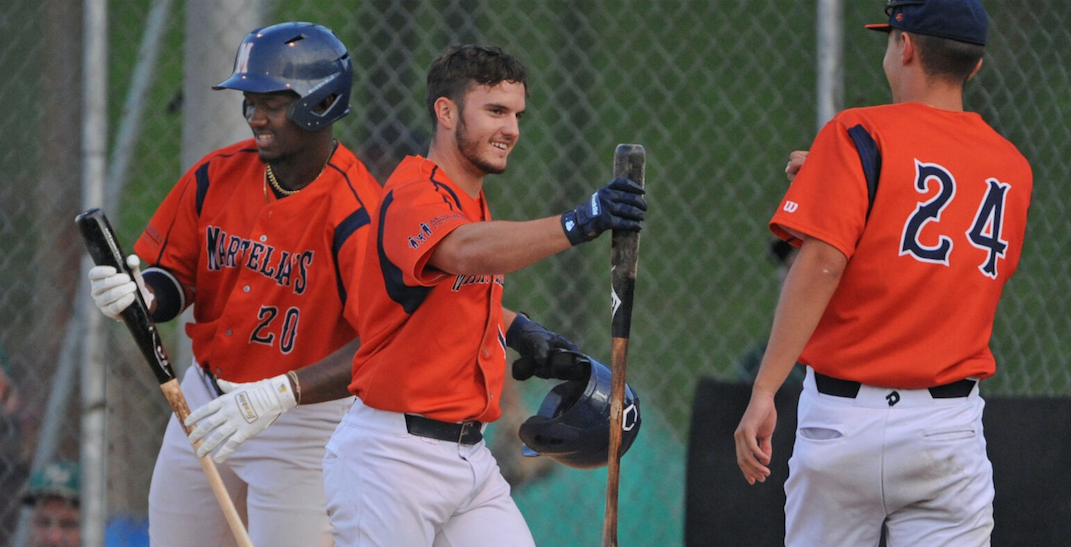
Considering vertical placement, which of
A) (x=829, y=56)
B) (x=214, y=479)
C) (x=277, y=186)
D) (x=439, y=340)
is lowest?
(x=214, y=479)

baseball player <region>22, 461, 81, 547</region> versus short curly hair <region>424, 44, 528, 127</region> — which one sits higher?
short curly hair <region>424, 44, 528, 127</region>

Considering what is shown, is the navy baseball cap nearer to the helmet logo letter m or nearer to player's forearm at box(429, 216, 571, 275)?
player's forearm at box(429, 216, 571, 275)

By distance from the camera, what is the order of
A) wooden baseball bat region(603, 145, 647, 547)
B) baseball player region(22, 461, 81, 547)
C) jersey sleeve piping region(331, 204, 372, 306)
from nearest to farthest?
1. wooden baseball bat region(603, 145, 647, 547)
2. jersey sleeve piping region(331, 204, 372, 306)
3. baseball player region(22, 461, 81, 547)

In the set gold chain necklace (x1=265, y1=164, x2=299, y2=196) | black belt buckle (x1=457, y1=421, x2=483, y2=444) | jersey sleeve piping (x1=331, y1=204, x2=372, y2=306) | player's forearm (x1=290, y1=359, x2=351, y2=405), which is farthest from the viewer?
gold chain necklace (x1=265, y1=164, x2=299, y2=196)

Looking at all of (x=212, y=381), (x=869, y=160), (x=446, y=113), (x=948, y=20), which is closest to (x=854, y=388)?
(x=869, y=160)

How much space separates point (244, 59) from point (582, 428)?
5.10 feet

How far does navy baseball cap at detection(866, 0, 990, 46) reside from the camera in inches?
112

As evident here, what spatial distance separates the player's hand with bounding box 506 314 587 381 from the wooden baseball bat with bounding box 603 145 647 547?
0.78 feet

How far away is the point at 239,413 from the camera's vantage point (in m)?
3.09

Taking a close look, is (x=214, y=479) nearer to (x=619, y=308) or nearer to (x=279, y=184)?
(x=279, y=184)

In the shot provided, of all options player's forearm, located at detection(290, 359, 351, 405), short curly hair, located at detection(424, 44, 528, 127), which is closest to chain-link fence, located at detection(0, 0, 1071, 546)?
player's forearm, located at detection(290, 359, 351, 405)

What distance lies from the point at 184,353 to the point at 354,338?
1094mm

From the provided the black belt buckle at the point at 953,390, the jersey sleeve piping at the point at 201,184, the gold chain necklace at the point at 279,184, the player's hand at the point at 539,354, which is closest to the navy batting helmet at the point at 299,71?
the gold chain necklace at the point at 279,184

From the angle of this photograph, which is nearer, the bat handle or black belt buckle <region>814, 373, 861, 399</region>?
black belt buckle <region>814, 373, 861, 399</region>
